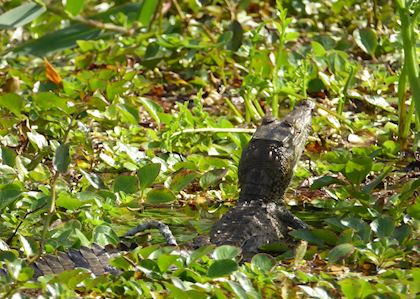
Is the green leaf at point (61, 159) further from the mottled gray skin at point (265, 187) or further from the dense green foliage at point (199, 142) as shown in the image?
the mottled gray skin at point (265, 187)

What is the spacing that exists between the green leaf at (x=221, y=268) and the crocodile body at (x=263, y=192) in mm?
412

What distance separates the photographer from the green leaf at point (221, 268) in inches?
124

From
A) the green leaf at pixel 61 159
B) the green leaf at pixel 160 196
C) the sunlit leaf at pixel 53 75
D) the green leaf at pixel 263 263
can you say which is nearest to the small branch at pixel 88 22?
the green leaf at pixel 61 159

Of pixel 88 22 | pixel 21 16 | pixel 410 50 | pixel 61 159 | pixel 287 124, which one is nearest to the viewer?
pixel 88 22

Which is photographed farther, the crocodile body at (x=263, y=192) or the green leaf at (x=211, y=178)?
the green leaf at (x=211, y=178)

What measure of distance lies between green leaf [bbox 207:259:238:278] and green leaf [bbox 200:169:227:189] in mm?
1053

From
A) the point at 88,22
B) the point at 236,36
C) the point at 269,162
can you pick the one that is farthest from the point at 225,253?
the point at 236,36

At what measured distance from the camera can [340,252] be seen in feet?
11.0

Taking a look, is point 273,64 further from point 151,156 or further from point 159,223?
point 159,223

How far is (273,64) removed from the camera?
5.24m

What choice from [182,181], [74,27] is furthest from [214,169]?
[74,27]

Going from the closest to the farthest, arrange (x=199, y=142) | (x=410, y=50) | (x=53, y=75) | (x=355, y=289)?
1. (x=355, y=289)
2. (x=410, y=50)
3. (x=199, y=142)
4. (x=53, y=75)

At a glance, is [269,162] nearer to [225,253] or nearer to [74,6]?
[225,253]

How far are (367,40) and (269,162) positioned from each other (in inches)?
56.4
